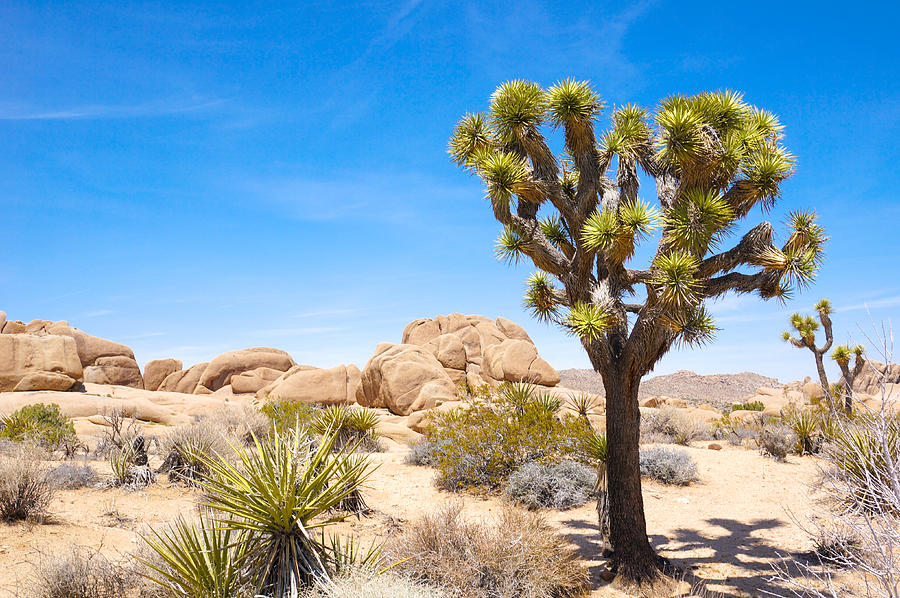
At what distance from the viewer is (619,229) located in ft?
22.9

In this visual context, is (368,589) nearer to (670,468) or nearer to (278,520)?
(278,520)

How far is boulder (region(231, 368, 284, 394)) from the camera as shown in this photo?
124 feet

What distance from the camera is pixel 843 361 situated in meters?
27.7

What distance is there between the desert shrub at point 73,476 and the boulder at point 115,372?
32.1 meters

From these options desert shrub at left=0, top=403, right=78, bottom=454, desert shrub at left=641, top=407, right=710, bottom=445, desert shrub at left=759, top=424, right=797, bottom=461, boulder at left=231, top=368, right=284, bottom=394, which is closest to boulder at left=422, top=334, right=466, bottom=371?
boulder at left=231, top=368, right=284, bottom=394

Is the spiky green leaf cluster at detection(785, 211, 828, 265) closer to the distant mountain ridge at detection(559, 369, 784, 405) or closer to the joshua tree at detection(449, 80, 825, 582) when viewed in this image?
the joshua tree at detection(449, 80, 825, 582)

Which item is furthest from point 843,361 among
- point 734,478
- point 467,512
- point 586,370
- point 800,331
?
point 586,370

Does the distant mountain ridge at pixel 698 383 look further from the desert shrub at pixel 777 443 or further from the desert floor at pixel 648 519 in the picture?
the desert floor at pixel 648 519

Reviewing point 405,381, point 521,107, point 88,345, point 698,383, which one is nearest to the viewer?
point 521,107

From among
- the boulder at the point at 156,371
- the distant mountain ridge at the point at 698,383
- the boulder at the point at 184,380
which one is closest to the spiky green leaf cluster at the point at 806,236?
the boulder at the point at 184,380

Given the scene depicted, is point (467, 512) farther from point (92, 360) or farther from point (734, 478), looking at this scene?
point (92, 360)

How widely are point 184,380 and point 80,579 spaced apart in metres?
38.5

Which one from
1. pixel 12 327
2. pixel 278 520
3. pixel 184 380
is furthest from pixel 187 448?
pixel 12 327

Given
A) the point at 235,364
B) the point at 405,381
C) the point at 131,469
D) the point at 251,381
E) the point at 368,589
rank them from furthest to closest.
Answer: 1. the point at 235,364
2. the point at 251,381
3. the point at 405,381
4. the point at 131,469
5. the point at 368,589
